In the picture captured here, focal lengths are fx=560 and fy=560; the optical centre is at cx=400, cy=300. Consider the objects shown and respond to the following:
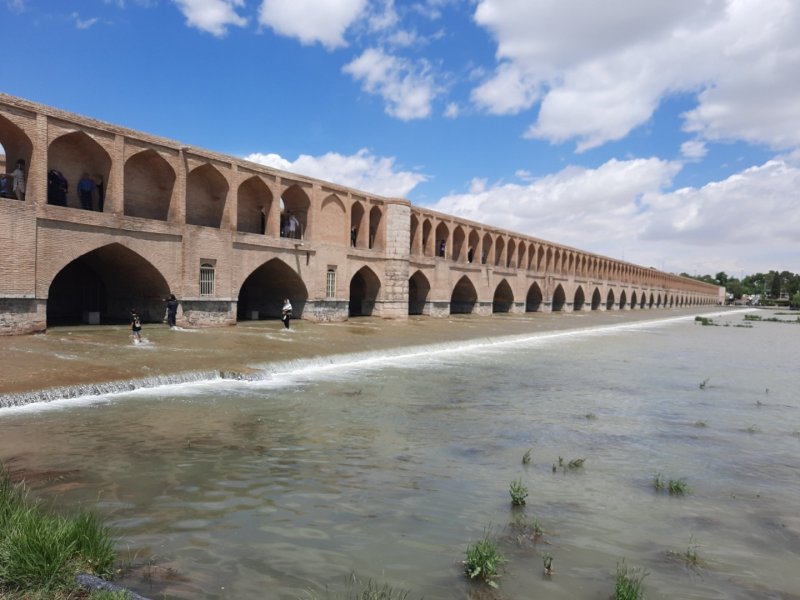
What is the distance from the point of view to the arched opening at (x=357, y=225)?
26031 mm

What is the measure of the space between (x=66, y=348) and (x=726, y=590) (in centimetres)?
1231

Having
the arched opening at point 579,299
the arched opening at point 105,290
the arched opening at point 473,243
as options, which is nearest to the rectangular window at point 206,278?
the arched opening at point 105,290

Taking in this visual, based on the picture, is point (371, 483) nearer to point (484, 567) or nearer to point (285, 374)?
point (484, 567)

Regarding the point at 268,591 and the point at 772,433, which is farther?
the point at 772,433

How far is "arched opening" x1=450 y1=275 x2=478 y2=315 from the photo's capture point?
36.5 metres

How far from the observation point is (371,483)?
5.43 meters

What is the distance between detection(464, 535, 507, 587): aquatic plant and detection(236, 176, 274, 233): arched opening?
19.2 meters

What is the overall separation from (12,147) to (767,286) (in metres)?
143

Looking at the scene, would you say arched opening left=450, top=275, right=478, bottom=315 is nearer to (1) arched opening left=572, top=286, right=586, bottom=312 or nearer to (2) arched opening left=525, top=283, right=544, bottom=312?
(2) arched opening left=525, top=283, right=544, bottom=312

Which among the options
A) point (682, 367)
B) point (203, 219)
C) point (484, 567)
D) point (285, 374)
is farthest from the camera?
point (203, 219)

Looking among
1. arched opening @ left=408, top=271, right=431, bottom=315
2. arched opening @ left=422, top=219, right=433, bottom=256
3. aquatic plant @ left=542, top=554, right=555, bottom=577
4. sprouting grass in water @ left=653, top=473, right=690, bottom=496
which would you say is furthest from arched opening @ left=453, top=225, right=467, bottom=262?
aquatic plant @ left=542, top=554, right=555, bottom=577

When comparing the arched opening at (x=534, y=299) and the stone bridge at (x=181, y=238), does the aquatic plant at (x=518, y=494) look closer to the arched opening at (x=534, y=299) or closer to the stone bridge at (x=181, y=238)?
the stone bridge at (x=181, y=238)

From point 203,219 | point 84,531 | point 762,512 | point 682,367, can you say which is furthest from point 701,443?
point 203,219

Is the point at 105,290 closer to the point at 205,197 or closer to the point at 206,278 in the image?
the point at 206,278
